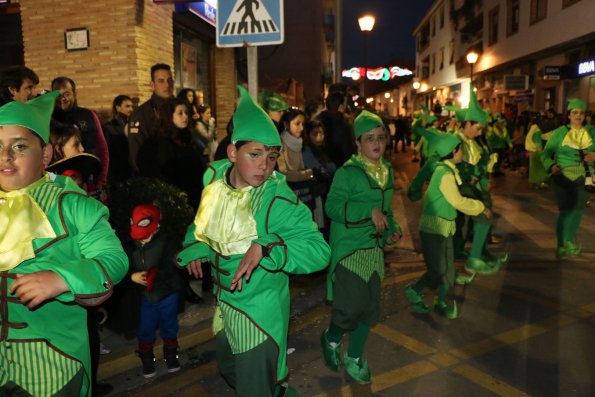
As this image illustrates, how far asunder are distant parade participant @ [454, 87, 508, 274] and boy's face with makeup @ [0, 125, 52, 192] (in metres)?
4.51

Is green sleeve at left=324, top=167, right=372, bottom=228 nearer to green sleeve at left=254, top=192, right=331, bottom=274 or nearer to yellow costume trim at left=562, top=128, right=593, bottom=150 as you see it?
green sleeve at left=254, top=192, right=331, bottom=274

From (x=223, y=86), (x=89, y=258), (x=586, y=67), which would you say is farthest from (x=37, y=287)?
(x=586, y=67)

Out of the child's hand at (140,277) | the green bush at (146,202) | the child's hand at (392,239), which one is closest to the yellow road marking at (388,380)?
the child's hand at (392,239)

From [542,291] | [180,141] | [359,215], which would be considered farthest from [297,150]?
[542,291]

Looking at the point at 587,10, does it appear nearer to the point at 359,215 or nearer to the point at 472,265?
the point at 472,265

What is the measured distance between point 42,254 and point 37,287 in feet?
0.90

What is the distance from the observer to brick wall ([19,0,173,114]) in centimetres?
888

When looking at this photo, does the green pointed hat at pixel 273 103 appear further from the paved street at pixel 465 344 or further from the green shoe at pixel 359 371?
the green shoe at pixel 359 371

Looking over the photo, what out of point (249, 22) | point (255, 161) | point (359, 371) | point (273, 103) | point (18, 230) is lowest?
point (359, 371)

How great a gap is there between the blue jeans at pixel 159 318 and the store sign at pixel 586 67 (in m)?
17.3

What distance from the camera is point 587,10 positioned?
56.8 feet

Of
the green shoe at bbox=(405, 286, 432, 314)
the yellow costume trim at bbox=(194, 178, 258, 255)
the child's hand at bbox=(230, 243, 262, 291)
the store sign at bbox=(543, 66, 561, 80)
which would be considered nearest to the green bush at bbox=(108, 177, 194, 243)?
the yellow costume trim at bbox=(194, 178, 258, 255)

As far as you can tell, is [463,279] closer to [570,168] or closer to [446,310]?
[446,310]

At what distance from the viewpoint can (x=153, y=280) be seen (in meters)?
3.99
